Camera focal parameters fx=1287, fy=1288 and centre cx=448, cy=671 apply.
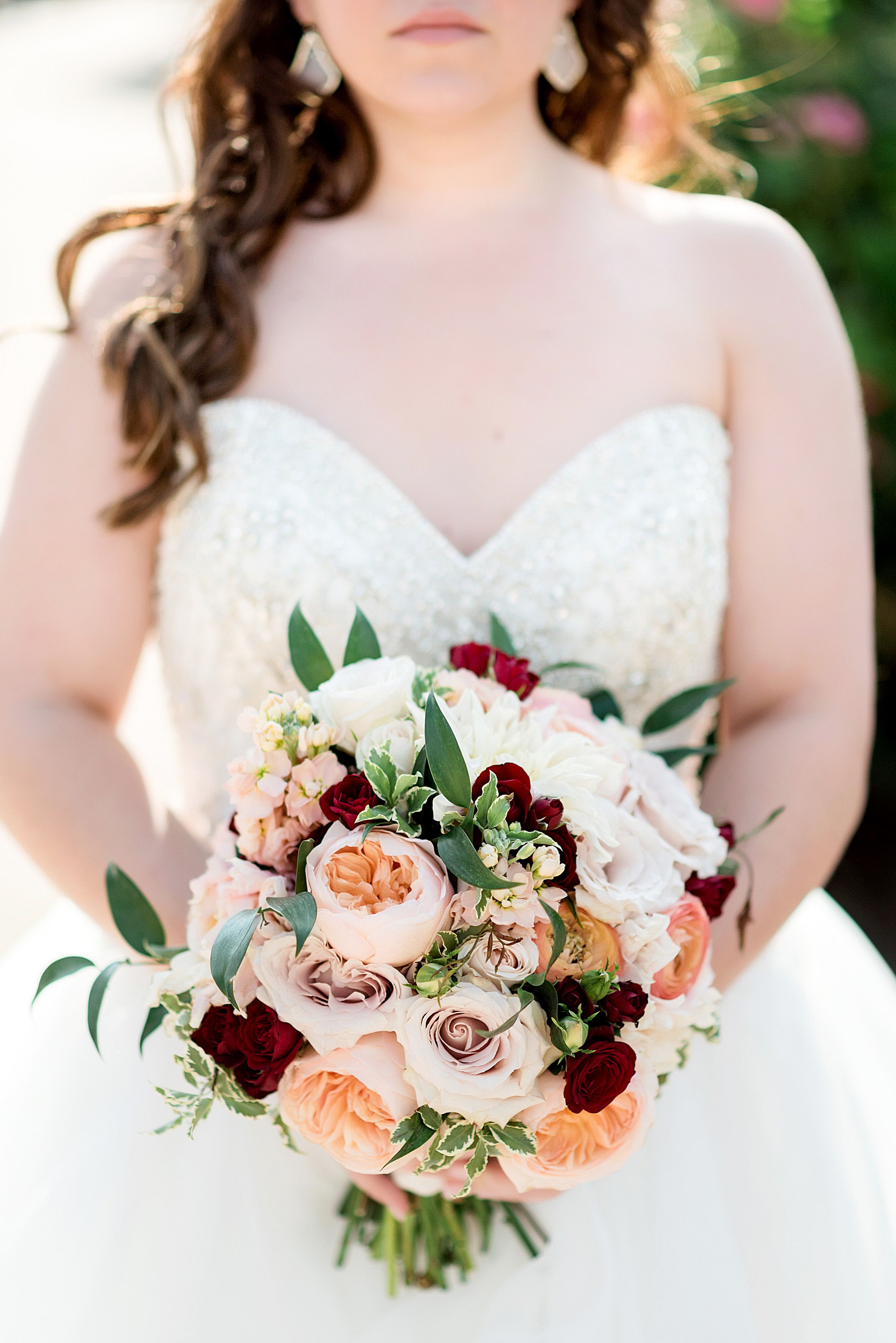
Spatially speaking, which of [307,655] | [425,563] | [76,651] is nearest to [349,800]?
[307,655]

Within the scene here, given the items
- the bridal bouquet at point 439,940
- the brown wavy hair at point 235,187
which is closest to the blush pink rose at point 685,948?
the bridal bouquet at point 439,940

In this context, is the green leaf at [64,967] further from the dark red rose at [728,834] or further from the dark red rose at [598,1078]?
the dark red rose at [728,834]

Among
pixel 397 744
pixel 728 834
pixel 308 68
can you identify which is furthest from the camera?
pixel 308 68

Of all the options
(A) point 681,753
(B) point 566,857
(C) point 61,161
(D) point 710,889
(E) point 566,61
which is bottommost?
(C) point 61,161

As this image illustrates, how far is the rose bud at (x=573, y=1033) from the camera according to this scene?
1179mm

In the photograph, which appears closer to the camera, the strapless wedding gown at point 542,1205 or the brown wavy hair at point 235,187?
the strapless wedding gown at point 542,1205

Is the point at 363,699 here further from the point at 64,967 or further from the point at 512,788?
the point at 64,967

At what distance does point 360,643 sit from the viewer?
1451 millimetres

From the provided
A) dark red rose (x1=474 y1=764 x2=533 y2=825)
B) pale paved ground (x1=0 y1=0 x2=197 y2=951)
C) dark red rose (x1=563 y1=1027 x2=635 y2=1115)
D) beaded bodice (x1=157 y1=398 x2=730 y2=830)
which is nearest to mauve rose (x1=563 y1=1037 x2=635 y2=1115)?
dark red rose (x1=563 y1=1027 x2=635 y2=1115)

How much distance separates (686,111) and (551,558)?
95 cm

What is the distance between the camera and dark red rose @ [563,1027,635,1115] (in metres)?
1.18

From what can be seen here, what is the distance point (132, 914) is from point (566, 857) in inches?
20.0

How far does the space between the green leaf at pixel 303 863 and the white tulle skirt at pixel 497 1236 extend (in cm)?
41

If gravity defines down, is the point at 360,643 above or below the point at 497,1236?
above
